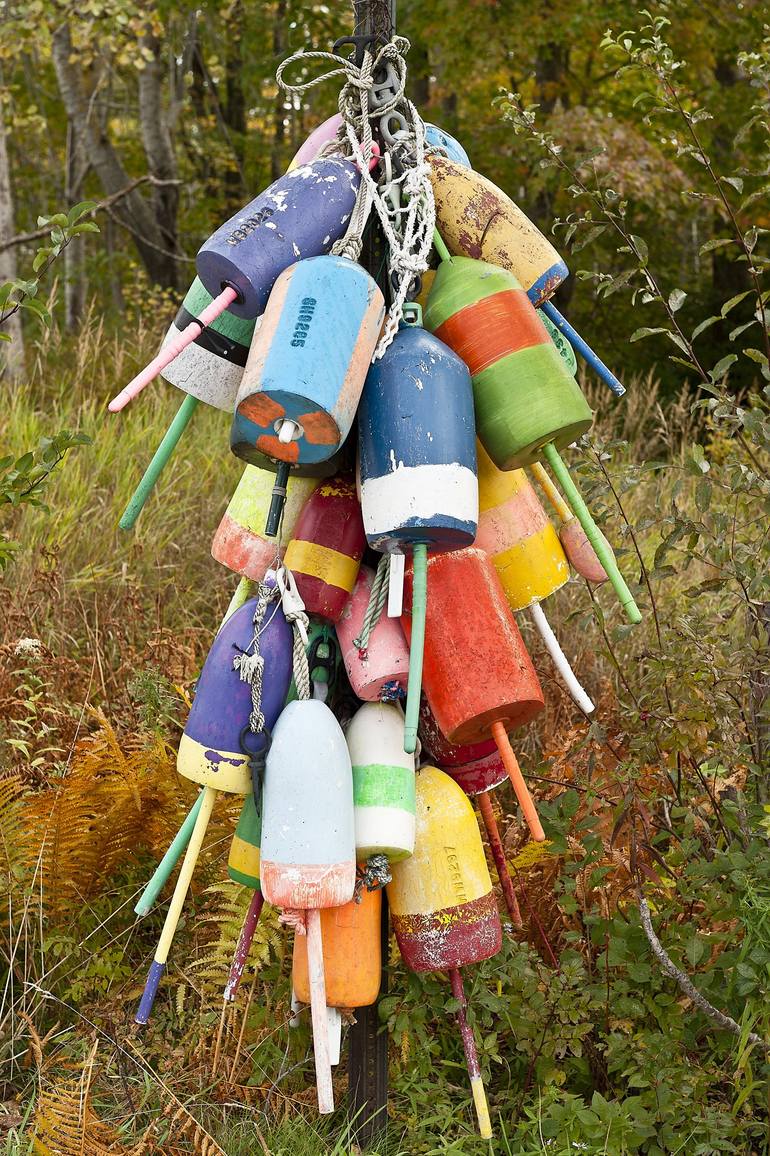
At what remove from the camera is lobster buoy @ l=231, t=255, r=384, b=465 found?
1576 mm

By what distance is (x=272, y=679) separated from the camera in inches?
72.9

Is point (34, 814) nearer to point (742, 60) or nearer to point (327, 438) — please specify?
point (327, 438)

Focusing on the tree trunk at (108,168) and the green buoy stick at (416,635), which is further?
the tree trunk at (108,168)

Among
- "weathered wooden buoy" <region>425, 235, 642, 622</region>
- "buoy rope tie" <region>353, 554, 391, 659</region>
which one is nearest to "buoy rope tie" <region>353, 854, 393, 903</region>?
"buoy rope tie" <region>353, 554, 391, 659</region>

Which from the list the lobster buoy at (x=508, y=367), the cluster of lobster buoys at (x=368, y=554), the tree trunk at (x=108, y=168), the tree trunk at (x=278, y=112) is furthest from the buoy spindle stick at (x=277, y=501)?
the tree trunk at (x=278, y=112)

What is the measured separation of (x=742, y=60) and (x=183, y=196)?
13.1 metres

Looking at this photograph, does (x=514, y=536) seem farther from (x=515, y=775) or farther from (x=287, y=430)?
(x=287, y=430)

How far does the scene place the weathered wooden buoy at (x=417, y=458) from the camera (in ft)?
5.47

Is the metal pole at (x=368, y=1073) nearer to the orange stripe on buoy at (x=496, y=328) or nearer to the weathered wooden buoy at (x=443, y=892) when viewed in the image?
the weathered wooden buoy at (x=443, y=892)

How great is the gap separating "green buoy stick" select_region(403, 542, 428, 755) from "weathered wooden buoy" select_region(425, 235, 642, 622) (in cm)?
22

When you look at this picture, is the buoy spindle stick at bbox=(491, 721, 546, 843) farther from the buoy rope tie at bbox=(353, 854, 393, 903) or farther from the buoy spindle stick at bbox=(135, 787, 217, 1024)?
the buoy spindle stick at bbox=(135, 787, 217, 1024)

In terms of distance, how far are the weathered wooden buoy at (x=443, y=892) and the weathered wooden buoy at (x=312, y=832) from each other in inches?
7.3

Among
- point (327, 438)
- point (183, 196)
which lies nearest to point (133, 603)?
point (327, 438)

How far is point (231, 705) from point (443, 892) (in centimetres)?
48
